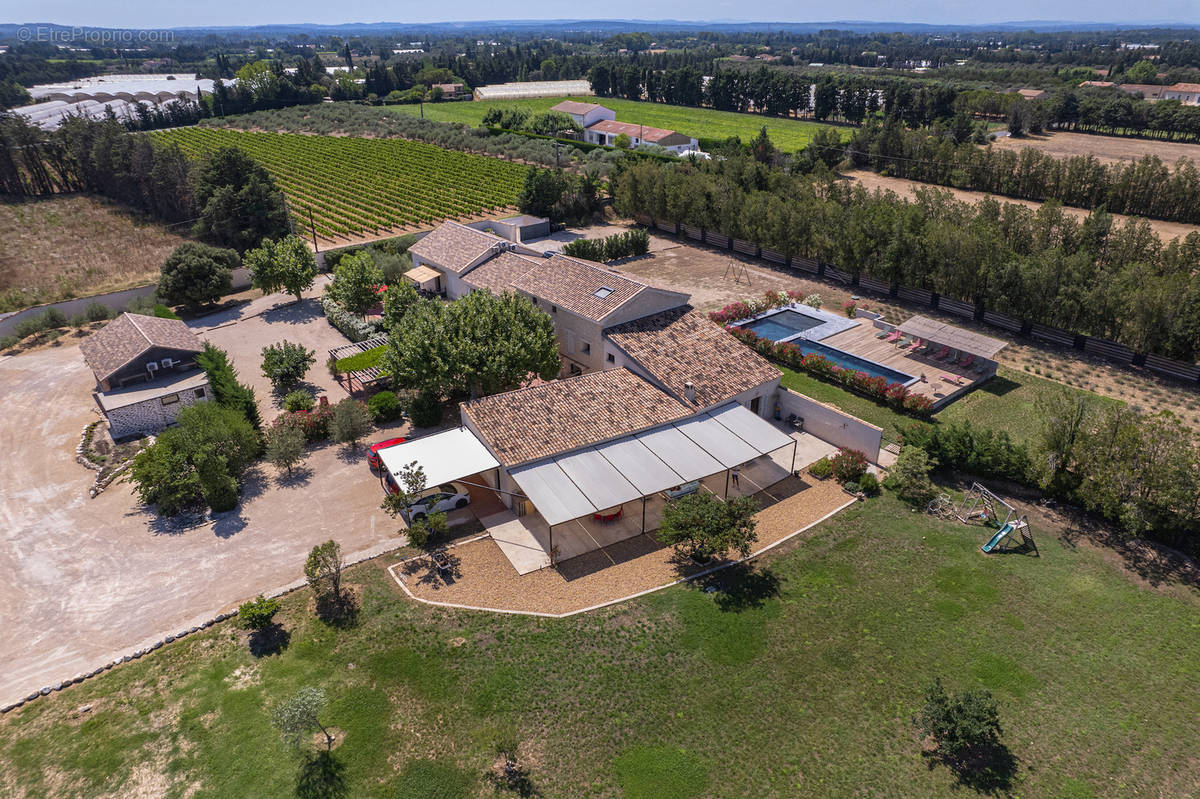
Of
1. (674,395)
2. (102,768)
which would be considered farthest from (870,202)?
(102,768)

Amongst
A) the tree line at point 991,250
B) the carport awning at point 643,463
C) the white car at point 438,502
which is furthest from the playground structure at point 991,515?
the white car at point 438,502

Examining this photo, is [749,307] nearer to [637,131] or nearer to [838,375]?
[838,375]

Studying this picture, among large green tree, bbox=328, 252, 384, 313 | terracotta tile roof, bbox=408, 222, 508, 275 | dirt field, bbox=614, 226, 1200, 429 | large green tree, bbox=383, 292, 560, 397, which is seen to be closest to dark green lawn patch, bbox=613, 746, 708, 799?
large green tree, bbox=383, 292, 560, 397

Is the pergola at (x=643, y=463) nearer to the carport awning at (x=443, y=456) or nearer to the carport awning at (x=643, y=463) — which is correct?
the carport awning at (x=643, y=463)

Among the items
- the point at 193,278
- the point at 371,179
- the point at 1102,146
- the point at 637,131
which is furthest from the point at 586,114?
the point at 1102,146

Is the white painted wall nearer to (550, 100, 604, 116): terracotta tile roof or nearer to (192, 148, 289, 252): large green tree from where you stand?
(192, 148, 289, 252): large green tree
